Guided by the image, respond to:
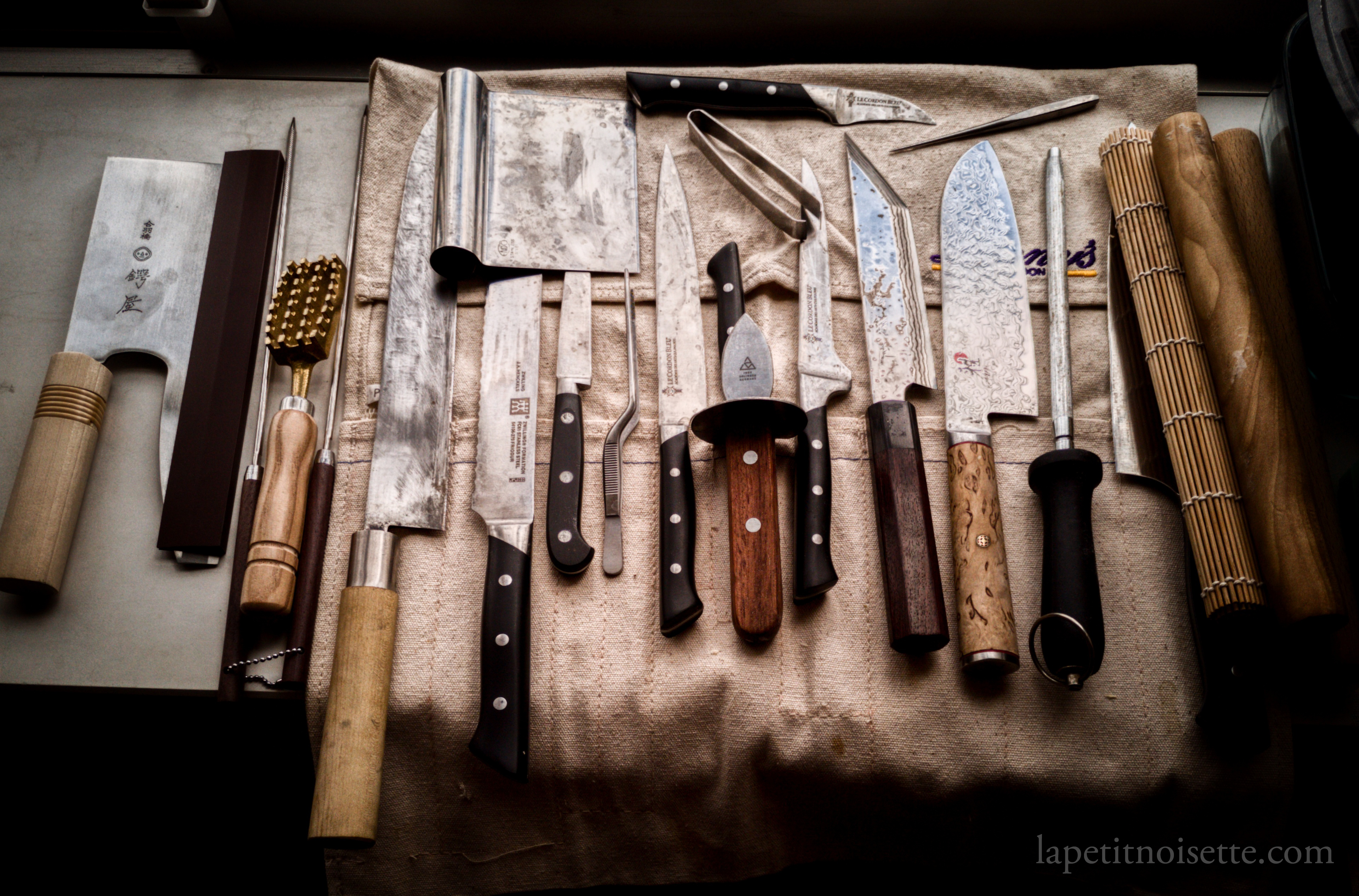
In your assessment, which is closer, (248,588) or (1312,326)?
(248,588)

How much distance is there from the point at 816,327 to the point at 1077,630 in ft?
1.36

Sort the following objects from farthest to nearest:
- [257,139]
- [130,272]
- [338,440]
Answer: [257,139], [130,272], [338,440]

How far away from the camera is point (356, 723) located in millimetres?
686

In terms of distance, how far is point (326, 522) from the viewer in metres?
0.81

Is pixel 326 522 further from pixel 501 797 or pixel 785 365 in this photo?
pixel 785 365

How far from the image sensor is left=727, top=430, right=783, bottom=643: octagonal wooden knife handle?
734mm

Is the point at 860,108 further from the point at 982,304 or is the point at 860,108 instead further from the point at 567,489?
the point at 567,489

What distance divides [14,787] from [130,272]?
0.68 m

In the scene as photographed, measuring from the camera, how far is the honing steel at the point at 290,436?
0.75 meters

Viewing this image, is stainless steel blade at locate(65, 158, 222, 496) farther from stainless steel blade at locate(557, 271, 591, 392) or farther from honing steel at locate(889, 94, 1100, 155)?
honing steel at locate(889, 94, 1100, 155)

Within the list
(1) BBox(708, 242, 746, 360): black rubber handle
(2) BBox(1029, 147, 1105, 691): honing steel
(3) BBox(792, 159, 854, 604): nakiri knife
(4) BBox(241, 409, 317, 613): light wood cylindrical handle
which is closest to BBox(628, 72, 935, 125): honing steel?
(3) BBox(792, 159, 854, 604): nakiri knife

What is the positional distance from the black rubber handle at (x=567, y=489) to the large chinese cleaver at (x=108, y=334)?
0.43 m

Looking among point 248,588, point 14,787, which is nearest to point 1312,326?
point 248,588

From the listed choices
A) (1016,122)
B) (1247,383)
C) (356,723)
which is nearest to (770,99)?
(1016,122)
